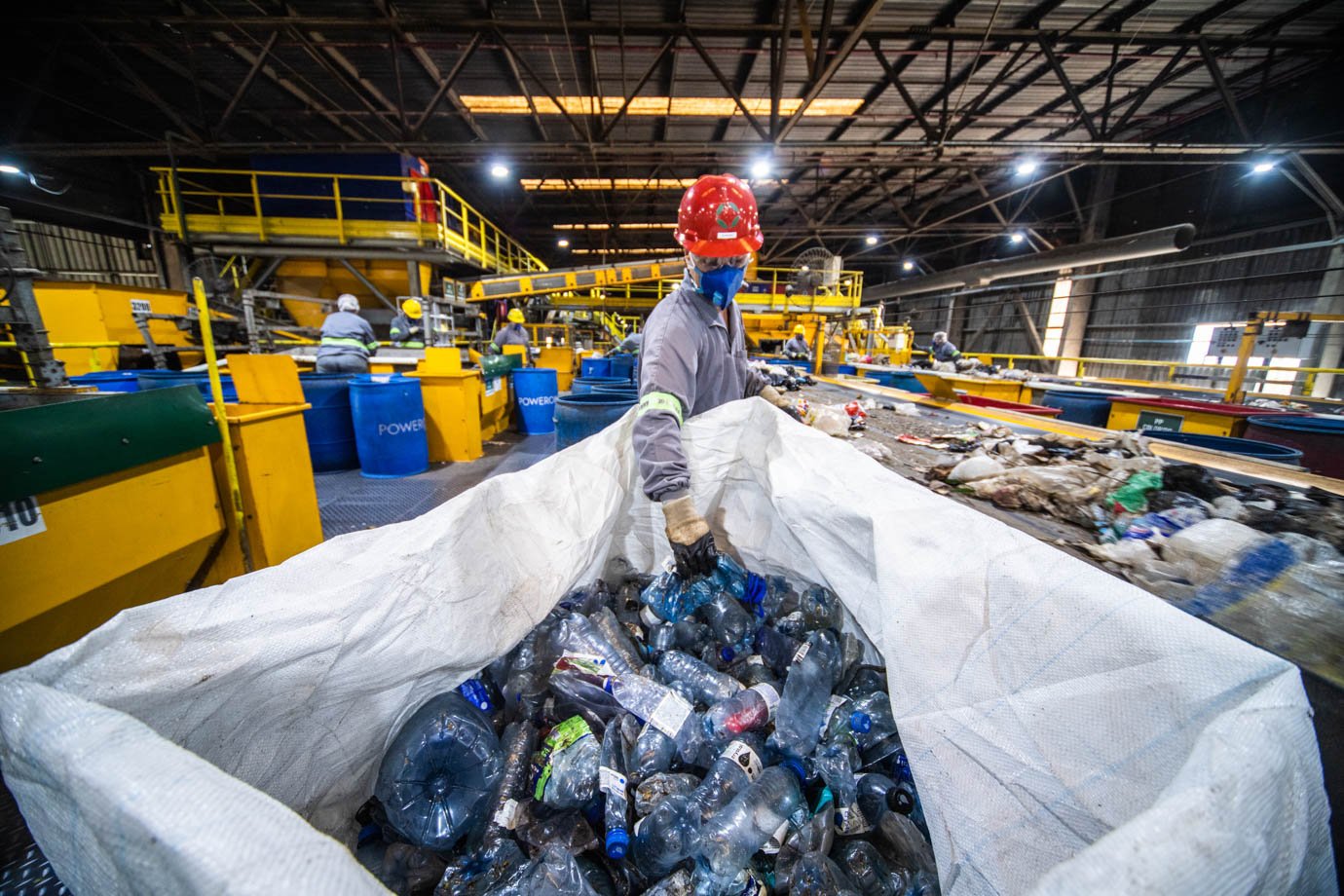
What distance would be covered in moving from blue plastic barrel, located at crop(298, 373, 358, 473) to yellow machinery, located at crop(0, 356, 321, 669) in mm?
2731

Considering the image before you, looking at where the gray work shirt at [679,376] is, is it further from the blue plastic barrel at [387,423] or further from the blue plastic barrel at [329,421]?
the blue plastic barrel at [329,421]

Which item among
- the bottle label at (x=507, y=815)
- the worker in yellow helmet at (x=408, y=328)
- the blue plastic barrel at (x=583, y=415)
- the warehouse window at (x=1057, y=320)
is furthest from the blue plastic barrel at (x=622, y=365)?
the warehouse window at (x=1057, y=320)

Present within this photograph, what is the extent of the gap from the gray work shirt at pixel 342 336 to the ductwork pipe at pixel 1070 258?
8276 millimetres

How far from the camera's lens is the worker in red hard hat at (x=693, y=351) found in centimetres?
147

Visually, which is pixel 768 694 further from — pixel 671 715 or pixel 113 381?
pixel 113 381

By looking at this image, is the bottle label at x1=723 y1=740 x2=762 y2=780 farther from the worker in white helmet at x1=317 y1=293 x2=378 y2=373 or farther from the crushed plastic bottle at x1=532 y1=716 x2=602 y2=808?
the worker in white helmet at x1=317 y1=293 x2=378 y2=373

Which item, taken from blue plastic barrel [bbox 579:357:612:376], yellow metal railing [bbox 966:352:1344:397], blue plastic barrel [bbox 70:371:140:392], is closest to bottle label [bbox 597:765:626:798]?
blue plastic barrel [bbox 70:371:140:392]

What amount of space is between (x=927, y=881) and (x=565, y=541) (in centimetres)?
120

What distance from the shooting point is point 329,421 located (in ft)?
15.6

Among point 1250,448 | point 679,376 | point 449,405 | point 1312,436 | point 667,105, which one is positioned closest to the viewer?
point 679,376

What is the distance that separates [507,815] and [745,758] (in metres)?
0.58

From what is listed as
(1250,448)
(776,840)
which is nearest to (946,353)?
(1250,448)

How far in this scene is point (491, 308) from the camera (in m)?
11.3

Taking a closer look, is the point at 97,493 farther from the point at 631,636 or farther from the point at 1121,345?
the point at 1121,345
